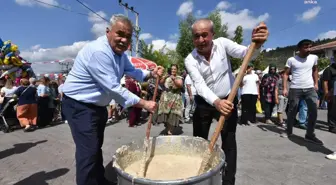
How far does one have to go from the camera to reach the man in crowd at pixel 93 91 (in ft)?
6.88

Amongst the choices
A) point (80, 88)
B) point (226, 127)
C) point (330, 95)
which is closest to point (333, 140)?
point (330, 95)

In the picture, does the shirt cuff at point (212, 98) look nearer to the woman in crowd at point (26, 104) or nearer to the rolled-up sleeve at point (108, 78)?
the rolled-up sleeve at point (108, 78)

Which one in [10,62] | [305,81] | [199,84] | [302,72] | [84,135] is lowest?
[84,135]

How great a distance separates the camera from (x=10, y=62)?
7758 mm

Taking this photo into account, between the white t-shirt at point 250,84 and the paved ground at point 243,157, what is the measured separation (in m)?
1.13

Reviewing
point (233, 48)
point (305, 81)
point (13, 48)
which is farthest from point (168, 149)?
point (13, 48)

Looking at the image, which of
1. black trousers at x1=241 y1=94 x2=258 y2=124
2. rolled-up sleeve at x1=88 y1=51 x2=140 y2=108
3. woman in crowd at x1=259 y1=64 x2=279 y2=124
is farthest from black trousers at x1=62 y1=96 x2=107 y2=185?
woman in crowd at x1=259 y1=64 x2=279 y2=124

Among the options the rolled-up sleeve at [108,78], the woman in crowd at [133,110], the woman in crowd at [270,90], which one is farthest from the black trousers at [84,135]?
the woman in crowd at [270,90]

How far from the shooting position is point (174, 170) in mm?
2029

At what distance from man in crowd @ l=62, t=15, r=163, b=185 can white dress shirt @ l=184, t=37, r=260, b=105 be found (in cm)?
67

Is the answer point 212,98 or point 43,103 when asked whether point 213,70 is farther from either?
point 43,103

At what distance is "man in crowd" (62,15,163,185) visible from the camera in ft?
6.88

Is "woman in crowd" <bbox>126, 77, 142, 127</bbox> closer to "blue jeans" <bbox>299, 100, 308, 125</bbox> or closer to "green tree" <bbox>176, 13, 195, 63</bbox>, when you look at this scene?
"blue jeans" <bbox>299, 100, 308, 125</bbox>

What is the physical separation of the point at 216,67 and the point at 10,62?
7.61 meters
